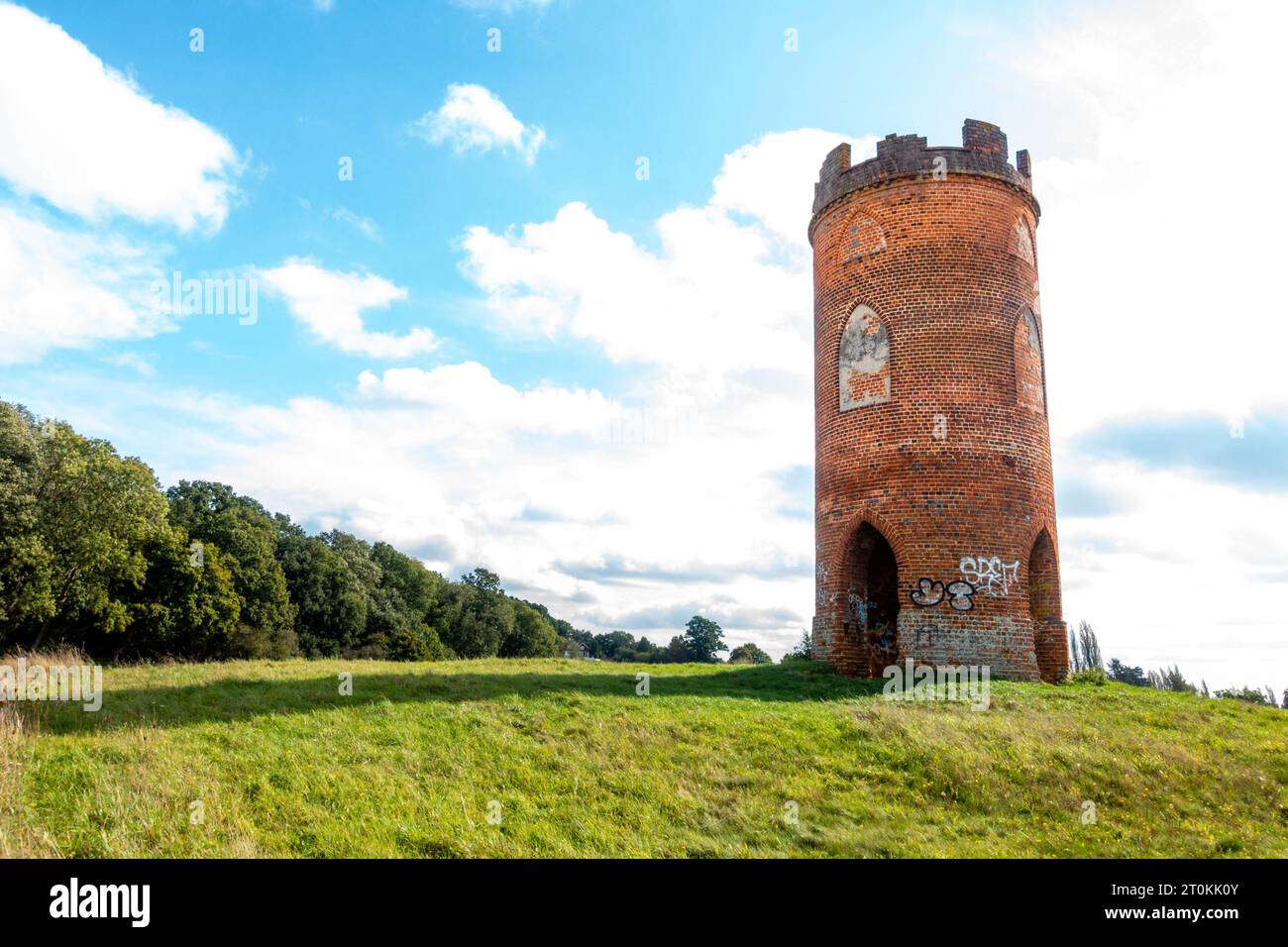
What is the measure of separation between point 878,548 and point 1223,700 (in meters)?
6.60

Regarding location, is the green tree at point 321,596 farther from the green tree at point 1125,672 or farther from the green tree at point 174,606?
the green tree at point 1125,672

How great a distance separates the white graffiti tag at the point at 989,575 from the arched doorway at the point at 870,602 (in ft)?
5.44

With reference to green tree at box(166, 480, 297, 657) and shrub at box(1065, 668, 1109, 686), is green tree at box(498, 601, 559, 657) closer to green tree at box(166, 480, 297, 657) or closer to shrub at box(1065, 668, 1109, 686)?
green tree at box(166, 480, 297, 657)

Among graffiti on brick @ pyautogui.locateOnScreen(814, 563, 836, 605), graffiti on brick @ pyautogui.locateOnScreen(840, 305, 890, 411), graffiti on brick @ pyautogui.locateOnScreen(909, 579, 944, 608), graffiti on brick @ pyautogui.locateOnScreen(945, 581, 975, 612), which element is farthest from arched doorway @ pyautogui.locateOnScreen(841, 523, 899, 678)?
graffiti on brick @ pyautogui.locateOnScreen(840, 305, 890, 411)

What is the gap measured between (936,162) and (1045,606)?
9.46 metres

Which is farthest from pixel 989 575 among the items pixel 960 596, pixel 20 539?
pixel 20 539

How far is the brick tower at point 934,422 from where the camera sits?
16141mm

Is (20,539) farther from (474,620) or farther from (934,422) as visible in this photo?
(474,620)

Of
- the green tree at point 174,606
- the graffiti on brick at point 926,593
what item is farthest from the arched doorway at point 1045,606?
the green tree at point 174,606

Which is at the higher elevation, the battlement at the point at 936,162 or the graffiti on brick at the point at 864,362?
the battlement at the point at 936,162

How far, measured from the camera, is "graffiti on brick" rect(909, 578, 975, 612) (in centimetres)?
1588
